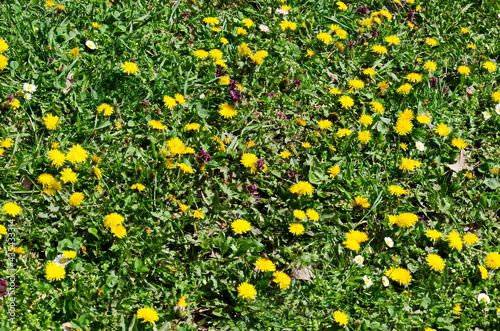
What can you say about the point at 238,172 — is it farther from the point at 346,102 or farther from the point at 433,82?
the point at 433,82

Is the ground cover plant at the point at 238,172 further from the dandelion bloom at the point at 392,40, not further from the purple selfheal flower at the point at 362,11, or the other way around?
the purple selfheal flower at the point at 362,11

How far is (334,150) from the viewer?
356cm

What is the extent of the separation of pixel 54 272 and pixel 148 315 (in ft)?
1.59

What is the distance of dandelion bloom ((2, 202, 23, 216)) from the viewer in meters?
2.63

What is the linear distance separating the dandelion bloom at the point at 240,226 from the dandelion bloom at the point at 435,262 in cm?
103

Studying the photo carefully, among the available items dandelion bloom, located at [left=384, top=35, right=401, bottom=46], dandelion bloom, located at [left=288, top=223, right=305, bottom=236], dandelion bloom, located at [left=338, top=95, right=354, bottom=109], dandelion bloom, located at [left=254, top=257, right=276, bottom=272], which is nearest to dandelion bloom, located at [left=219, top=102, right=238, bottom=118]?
dandelion bloom, located at [left=338, top=95, right=354, bottom=109]

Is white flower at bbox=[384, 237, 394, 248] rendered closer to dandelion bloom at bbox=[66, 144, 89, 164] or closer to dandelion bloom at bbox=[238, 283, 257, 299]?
dandelion bloom at bbox=[238, 283, 257, 299]

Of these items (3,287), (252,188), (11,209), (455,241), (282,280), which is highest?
(455,241)

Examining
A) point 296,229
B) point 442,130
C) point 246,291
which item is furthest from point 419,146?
point 246,291

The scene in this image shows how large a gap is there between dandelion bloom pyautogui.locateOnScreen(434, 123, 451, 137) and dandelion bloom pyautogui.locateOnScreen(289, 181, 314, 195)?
1176 mm

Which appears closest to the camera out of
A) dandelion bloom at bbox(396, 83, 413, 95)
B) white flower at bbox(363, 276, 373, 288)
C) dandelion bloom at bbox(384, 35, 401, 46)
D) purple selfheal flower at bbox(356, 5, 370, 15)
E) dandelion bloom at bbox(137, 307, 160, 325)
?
dandelion bloom at bbox(137, 307, 160, 325)

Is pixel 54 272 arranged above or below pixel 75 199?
below

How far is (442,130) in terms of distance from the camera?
3.86 m

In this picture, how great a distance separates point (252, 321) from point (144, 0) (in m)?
2.63
